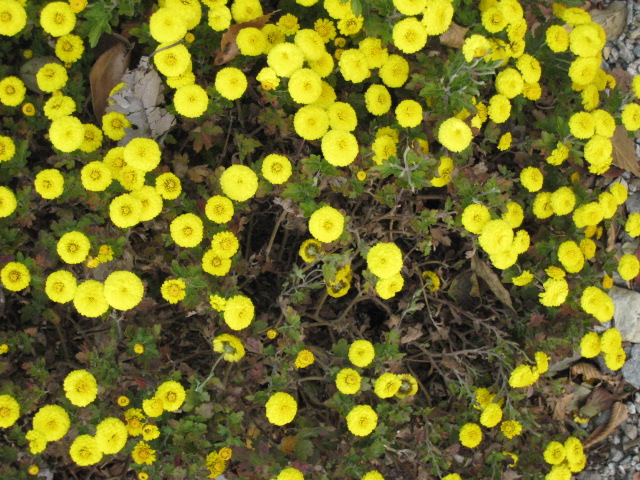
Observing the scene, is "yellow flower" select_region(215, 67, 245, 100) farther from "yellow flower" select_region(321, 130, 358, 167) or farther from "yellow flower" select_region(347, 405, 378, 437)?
"yellow flower" select_region(347, 405, 378, 437)

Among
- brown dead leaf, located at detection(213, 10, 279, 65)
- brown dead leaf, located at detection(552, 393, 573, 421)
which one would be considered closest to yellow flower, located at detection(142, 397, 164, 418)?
brown dead leaf, located at detection(213, 10, 279, 65)

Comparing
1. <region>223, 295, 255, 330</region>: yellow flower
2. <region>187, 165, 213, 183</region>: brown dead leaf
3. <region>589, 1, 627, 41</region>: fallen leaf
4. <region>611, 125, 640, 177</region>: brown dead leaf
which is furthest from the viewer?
<region>589, 1, 627, 41</region>: fallen leaf

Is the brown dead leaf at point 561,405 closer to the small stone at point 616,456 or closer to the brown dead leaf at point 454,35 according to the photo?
the small stone at point 616,456

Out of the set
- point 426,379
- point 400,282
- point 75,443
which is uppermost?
point 400,282

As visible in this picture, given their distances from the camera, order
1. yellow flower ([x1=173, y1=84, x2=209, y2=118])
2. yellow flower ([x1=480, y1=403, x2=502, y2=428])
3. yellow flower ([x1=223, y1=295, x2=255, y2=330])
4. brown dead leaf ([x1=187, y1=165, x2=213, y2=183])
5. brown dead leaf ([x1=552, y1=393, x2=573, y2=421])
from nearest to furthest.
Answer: yellow flower ([x1=223, y1=295, x2=255, y2=330]), yellow flower ([x1=173, y1=84, x2=209, y2=118]), brown dead leaf ([x1=187, y1=165, x2=213, y2=183]), yellow flower ([x1=480, y1=403, x2=502, y2=428]), brown dead leaf ([x1=552, y1=393, x2=573, y2=421])

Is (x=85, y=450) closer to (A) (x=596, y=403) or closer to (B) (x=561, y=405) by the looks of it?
(B) (x=561, y=405)

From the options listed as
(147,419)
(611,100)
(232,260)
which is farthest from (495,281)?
(147,419)

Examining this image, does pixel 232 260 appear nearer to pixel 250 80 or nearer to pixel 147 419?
pixel 147 419

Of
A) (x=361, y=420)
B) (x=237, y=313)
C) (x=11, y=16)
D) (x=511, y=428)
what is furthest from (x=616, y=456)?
(x=11, y=16)
